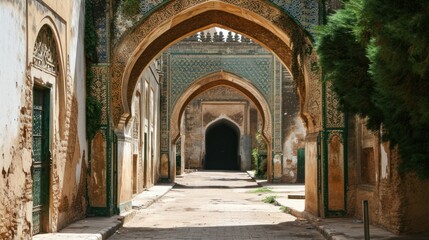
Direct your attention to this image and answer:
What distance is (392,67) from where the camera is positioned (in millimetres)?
6125

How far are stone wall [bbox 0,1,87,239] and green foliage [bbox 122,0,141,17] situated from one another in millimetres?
1019

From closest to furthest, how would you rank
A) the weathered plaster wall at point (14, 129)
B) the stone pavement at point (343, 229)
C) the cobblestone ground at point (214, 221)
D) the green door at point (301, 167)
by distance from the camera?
the weathered plaster wall at point (14, 129) → the stone pavement at point (343, 229) → the cobblestone ground at point (214, 221) → the green door at point (301, 167)

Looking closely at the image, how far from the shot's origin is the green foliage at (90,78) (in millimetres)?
12094

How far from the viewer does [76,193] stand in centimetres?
1143

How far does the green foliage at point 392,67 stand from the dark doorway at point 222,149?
3814cm

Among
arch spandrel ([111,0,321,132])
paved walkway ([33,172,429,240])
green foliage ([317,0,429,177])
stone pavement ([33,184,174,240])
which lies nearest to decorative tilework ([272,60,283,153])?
paved walkway ([33,172,429,240])

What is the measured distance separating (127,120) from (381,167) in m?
5.04

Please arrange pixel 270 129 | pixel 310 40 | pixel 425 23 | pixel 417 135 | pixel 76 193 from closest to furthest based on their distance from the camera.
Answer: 1. pixel 425 23
2. pixel 417 135
3. pixel 76 193
4. pixel 310 40
5. pixel 270 129

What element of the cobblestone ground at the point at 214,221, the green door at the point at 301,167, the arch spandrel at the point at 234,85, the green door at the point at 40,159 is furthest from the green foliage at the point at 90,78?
the green door at the point at 301,167

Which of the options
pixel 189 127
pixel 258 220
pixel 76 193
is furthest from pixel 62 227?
pixel 189 127

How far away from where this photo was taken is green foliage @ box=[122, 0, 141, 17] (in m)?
12.5

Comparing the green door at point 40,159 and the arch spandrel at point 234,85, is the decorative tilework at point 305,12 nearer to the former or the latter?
the green door at point 40,159

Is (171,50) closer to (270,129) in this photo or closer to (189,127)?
(270,129)

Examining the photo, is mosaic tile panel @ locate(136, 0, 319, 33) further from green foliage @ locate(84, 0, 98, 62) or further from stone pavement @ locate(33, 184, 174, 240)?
stone pavement @ locate(33, 184, 174, 240)
